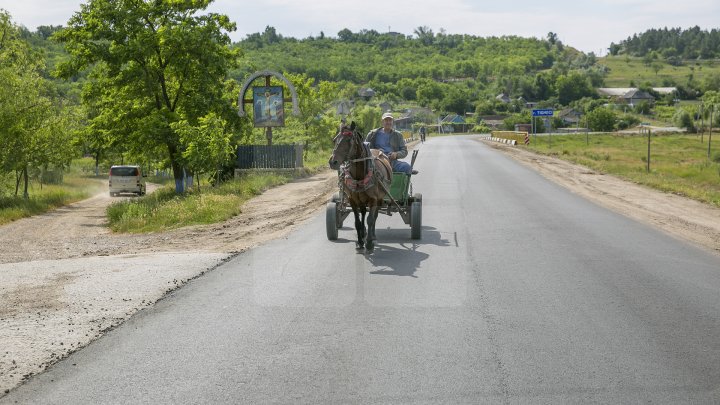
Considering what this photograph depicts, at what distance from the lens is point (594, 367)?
19.3 ft

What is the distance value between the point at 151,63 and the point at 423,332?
97.1 ft

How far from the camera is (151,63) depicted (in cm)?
3350

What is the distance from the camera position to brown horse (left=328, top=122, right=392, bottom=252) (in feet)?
35.4

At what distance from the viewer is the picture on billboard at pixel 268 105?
37.7 metres

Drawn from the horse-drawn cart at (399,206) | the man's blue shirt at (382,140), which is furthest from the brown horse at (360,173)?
the horse-drawn cart at (399,206)

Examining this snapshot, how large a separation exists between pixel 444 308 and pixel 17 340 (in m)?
4.41

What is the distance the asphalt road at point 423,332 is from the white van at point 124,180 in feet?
110

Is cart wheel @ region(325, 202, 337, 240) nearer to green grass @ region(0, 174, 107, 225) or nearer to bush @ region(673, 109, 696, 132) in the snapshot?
green grass @ region(0, 174, 107, 225)

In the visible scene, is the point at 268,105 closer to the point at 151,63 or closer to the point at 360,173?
the point at 151,63

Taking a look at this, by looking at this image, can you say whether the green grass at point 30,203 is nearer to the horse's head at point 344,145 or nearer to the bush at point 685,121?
the horse's head at point 344,145

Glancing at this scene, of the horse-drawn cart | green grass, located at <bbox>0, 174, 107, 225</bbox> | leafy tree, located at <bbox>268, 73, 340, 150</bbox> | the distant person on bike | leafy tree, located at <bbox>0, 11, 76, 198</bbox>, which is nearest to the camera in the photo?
the distant person on bike

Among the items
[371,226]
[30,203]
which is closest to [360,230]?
[371,226]

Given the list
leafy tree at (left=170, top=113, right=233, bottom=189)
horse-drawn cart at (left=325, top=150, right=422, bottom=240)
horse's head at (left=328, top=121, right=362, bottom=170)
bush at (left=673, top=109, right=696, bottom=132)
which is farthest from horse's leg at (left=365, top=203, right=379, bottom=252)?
bush at (left=673, top=109, right=696, bottom=132)

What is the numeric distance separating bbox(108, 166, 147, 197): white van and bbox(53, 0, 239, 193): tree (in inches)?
388
